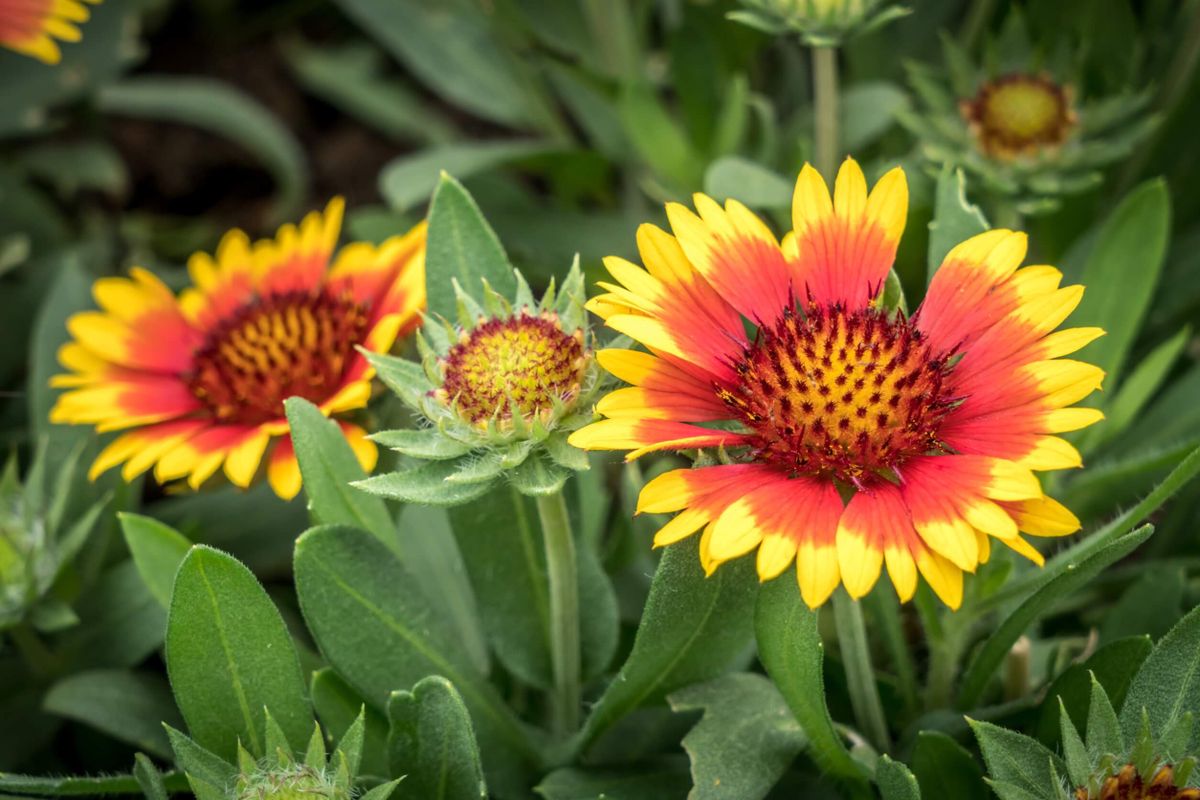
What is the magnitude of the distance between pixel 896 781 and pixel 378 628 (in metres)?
0.49

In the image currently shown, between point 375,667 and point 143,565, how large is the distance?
0.28m

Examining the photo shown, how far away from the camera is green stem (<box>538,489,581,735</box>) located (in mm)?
1189

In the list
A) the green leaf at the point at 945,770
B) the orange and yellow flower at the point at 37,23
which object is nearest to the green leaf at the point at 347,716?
the green leaf at the point at 945,770

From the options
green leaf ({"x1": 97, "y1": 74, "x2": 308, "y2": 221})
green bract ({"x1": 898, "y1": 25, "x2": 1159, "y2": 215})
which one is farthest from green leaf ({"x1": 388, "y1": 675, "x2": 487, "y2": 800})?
green leaf ({"x1": 97, "y1": 74, "x2": 308, "y2": 221})

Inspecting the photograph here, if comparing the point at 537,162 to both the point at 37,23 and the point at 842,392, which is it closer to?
the point at 37,23

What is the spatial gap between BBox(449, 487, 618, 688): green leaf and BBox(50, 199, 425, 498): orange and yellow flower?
14 centimetres

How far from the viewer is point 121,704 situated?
4.84ft

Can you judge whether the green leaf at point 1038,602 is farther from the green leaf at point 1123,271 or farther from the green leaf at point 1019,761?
the green leaf at point 1123,271

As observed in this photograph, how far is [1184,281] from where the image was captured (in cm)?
185

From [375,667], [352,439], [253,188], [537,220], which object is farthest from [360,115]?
[375,667]

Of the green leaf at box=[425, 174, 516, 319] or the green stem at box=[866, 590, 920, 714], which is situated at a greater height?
the green leaf at box=[425, 174, 516, 319]

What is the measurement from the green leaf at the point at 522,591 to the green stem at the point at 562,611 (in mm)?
19

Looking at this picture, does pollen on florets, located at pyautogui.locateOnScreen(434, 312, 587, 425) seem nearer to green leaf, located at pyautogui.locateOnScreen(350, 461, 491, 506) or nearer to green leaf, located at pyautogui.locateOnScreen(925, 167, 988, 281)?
green leaf, located at pyautogui.locateOnScreen(350, 461, 491, 506)

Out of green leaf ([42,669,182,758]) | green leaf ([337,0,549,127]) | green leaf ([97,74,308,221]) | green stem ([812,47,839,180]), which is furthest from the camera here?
green leaf ([97,74,308,221])
